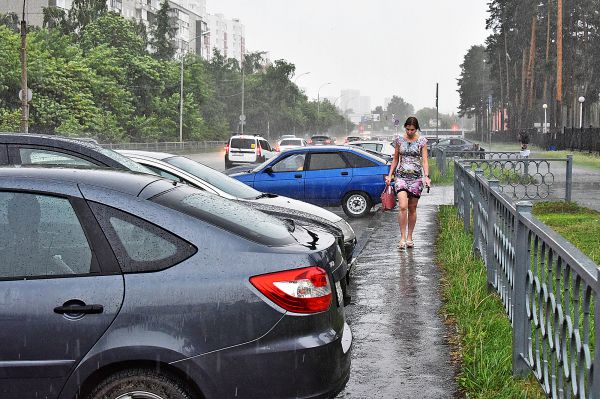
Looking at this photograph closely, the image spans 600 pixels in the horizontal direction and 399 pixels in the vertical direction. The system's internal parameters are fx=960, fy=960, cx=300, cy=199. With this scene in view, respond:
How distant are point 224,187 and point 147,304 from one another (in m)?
6.66

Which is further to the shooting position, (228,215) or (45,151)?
(45,151)

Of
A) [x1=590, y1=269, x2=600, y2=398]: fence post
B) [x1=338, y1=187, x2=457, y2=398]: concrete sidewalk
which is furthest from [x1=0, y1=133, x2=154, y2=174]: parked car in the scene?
[x1=590, y1=269, x2=600, y2=398]: fence post

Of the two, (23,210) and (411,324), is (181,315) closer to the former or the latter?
(23,210)

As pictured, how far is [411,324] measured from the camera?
26.2ft

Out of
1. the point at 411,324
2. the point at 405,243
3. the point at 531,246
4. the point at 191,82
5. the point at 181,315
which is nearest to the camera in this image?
the point at 181,315

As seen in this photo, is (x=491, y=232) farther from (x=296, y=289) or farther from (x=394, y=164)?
(x=296, y=289)

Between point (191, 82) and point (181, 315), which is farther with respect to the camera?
point (191, 82)

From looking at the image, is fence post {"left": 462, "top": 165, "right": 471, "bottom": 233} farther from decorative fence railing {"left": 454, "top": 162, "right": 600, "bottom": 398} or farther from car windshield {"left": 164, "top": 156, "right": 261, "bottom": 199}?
decorative fence railing {"left": 454, "top": 162, "right": 600, "bottom": 398}

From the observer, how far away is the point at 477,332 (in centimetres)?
718

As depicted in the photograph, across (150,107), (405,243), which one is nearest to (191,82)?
(150,107)

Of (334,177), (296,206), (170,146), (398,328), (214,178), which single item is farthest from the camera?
(170,146)

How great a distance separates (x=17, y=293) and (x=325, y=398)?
1463 mm

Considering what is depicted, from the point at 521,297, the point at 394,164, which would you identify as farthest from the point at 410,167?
the point at 521,297

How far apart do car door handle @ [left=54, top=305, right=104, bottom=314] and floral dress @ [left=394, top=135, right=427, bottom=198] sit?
8.24 meters
